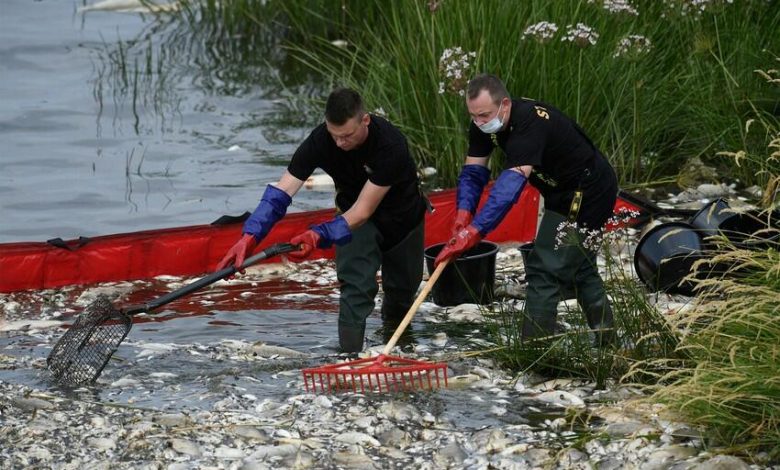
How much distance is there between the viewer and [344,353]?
24.1ft

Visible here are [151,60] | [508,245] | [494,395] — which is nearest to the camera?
[494,395]

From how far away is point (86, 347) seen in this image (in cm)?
694

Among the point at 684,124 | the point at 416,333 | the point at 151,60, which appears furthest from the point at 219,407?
the point at 151,60

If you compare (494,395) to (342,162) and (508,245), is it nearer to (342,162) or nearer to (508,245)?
(342,162)

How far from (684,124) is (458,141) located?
1.87m

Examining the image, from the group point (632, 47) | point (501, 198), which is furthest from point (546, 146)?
point (632, 47)

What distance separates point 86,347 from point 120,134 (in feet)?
22.1

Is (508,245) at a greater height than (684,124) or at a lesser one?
lesser

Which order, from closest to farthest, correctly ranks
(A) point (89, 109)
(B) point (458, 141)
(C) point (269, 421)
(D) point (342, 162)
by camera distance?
(C) point (269, 421) → (D) point (342, 162) → (B) point (458, 141) → (A) point (89, 109)

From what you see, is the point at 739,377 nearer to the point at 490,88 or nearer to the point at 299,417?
the point at 299,417

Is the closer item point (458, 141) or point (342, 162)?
point (342, 162)

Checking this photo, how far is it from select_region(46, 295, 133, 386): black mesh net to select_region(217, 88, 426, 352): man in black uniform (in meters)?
0.63

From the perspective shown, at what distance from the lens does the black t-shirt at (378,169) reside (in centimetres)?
702

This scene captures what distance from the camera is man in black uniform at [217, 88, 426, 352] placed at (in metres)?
6.87
